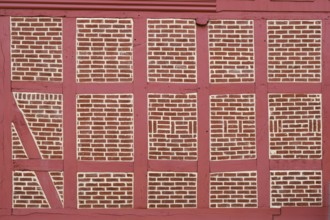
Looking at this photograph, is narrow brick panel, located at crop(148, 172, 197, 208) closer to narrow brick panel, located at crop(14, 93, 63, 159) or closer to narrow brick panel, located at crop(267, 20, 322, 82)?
narrow brick panel, located at crop(14, 93, 63, 159)

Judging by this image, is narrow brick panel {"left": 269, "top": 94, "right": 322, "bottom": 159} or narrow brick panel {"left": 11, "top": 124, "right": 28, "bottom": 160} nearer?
narrow brick panel {"left": 11, "top": 124, "right": 28, "bottom": 160}

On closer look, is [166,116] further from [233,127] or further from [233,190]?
[233,190]

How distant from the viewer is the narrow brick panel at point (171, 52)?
6.83 m

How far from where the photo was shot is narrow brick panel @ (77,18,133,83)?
680 centimetres

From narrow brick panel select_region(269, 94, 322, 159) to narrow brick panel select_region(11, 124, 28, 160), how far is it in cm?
316

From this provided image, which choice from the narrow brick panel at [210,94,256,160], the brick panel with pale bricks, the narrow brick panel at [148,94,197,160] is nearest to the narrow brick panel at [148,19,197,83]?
the brick panel with pale bricks

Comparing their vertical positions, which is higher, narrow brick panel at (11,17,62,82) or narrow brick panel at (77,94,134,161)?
narrow brick panel at (11,17,62,82)

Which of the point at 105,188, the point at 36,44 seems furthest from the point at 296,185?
the point at 36,44

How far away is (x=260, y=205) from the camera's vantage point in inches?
271

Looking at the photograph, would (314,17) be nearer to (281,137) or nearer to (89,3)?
(281,137)

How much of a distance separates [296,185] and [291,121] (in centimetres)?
82

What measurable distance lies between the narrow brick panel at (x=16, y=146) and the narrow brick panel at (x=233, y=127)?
7.86 ft

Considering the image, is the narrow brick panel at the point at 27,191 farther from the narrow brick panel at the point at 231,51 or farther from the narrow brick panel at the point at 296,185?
the narrow brick panel at the point at 296,185

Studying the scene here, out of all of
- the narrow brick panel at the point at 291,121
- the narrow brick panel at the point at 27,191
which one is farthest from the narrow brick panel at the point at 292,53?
the narrow brick panel at the point at 27,191
